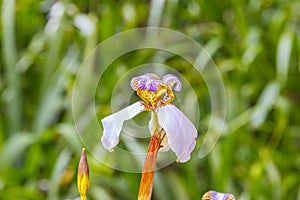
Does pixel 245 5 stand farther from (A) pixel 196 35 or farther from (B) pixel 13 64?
(B) pixel 13 64

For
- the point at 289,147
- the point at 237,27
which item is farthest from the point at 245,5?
the point at 289,147

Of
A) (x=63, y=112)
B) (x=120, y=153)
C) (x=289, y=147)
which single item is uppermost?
(x=63, y=112)

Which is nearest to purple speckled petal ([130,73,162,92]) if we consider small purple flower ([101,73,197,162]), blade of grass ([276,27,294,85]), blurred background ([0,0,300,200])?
small purple flower ([101,73,197,162])

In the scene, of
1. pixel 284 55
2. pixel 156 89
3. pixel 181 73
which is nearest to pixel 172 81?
pixel 156 89

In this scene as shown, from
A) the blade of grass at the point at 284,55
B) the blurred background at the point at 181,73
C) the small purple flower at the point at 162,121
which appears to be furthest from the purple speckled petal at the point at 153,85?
the blade of grass at the point at 284,55

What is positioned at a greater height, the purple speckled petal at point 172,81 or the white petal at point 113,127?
the purple speckled petal at point 172,81

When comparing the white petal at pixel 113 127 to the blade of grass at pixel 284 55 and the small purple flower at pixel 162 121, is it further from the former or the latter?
the blade of grass at pixel 284 55
